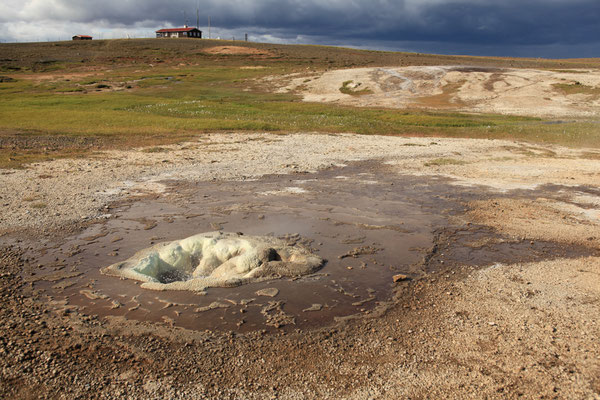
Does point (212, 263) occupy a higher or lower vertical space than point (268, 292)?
higher

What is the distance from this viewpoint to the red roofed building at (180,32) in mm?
134750

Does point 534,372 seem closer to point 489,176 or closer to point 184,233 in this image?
point 184,233

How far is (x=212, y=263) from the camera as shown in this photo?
845cm

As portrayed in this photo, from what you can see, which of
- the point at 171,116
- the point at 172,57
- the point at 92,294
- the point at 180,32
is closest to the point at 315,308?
the point at 92,294

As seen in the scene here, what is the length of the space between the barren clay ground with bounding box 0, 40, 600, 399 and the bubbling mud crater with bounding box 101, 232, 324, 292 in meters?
0.22

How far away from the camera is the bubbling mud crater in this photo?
7863 millimetres

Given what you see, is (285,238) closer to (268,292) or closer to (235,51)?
(268,292)

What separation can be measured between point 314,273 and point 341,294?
90 cm

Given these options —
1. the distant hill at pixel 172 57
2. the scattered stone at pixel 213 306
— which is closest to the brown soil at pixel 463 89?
the distant hill at pixel 172 57

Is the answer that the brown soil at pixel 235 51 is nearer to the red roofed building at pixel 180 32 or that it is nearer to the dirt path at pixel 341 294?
the red roofed building at pixel 180 32

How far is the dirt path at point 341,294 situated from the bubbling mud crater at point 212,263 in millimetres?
594

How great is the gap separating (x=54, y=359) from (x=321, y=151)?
1621 centimetres

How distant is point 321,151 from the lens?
20.9 metres

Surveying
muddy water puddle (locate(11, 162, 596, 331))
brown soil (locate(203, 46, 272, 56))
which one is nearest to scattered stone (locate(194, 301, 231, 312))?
muddy water puddle (locate(11, 162, 596, 331))
